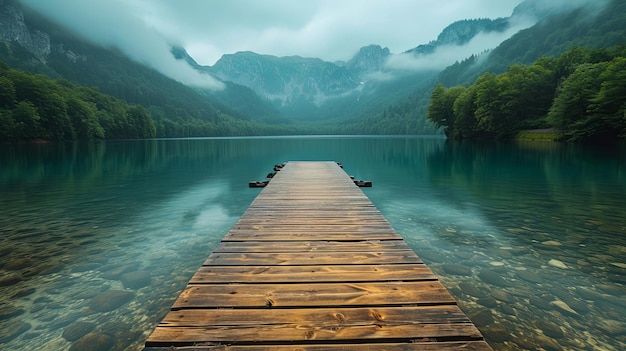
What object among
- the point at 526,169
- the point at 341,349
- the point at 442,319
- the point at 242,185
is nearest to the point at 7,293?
the point at 341,349

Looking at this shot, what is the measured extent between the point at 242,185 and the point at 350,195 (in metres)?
12.4

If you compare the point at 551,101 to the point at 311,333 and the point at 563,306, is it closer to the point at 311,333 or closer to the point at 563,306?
the point at 563,306

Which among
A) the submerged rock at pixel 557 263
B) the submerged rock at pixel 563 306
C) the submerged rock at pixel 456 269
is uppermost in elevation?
the submerged rock at pixel 557 263

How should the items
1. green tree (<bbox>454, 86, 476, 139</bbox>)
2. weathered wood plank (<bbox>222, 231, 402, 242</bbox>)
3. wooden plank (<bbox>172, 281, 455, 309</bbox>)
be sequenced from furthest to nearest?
1. green tree (<bbox>454, 86, 476, 139</bbox>)
2. weathered wood plank (<bbox>222, 231, 402, 242</bbox>)
3. wooden plank (<bbox>172, 281, 455, 309</bbox>)

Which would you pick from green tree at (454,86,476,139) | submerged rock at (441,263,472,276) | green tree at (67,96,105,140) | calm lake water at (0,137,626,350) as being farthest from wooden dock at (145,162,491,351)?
green tree at (67,96,105,140)

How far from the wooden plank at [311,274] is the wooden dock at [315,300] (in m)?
0.01

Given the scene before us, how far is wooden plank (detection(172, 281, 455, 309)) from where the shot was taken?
3.71 m

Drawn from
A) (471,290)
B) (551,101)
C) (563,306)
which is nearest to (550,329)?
(563,306)

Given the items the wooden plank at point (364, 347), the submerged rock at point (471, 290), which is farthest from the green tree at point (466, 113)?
the wooden plank at point (364, 347)

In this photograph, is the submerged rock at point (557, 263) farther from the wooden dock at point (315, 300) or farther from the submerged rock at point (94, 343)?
the submerged rock at point (94, 343)

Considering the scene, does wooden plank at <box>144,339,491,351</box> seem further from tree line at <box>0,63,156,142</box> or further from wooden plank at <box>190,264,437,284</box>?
tree line at <box>0,63,156,142</box>

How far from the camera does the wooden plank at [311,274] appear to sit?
439 cm

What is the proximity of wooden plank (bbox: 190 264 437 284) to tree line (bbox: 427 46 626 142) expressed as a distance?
210 ft

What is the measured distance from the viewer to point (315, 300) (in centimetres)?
383
